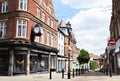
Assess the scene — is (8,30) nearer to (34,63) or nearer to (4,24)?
(4,24)

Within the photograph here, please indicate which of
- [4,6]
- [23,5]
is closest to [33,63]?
[23,5]

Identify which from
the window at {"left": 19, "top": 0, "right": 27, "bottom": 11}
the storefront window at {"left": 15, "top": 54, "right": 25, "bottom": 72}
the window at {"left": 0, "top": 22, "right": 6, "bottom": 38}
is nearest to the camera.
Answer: the storefront window at {"left": 15, "top": 54, "right": 25, "bottom": 72}

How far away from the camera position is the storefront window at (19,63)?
103 feet

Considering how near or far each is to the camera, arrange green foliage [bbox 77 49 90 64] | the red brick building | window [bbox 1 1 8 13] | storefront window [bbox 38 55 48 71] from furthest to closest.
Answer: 1. green foliage [bbox 77 49 90 64]
2. storefront window [bbox 38 55 48 71]
3. window [bbox 1 1 8 13]
4. the red brick building

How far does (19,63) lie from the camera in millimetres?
31672

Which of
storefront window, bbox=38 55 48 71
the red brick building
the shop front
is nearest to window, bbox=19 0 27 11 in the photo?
the red brick building

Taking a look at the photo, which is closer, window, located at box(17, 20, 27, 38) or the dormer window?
window, located at box(17, 20, 27, 38)

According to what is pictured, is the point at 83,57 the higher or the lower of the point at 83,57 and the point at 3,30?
the lower

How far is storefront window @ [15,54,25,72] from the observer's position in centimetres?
3147

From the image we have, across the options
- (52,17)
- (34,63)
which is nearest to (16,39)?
(34,63)

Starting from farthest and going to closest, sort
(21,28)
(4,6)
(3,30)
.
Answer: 1. (4,6)
2. (3,30)
3. (21,28)

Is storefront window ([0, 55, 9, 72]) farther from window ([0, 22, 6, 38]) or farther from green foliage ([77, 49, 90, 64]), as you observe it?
green foliage ([77, 49, 90, 64])

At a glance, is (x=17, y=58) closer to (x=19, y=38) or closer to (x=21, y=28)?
(x=19, y=38)

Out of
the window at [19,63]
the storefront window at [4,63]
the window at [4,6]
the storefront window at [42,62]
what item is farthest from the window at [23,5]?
the storefront window at [42,62]
